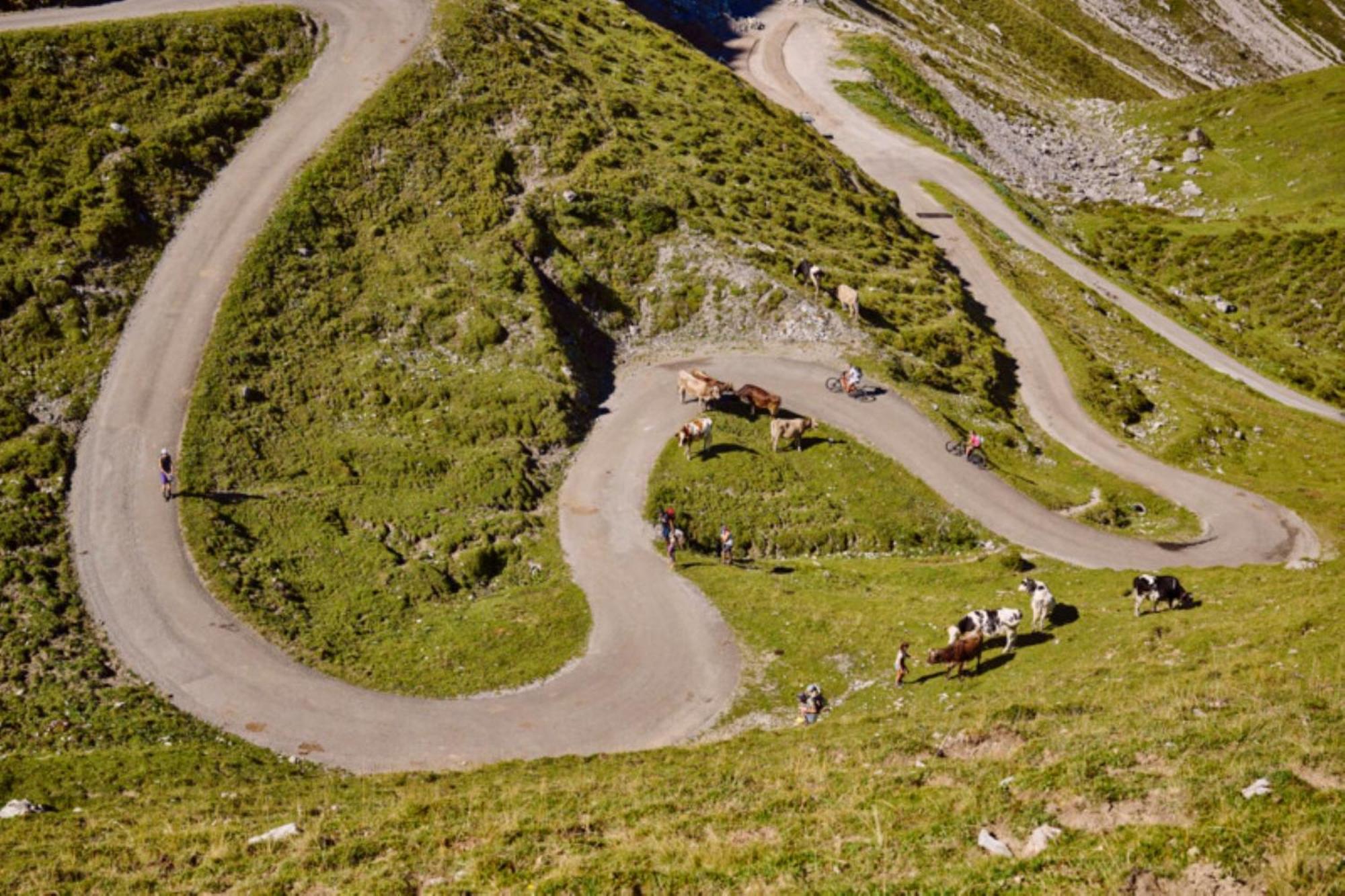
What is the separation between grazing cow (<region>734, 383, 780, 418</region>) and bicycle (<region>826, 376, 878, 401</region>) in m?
5.52

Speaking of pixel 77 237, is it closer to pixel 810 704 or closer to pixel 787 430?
pixel 787 430

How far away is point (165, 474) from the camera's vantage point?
150 feet

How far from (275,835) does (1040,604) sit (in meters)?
32.0

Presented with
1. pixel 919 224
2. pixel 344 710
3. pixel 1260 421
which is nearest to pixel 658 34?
pixel 919 224

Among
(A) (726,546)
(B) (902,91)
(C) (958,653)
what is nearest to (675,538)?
(A) (726,546)

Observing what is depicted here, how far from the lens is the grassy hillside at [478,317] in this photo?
1772 inches

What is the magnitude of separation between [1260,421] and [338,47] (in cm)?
8378

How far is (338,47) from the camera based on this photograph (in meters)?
76.2

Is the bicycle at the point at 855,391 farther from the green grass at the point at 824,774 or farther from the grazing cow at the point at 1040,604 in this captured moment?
the grazing cow at the point at 1040,604

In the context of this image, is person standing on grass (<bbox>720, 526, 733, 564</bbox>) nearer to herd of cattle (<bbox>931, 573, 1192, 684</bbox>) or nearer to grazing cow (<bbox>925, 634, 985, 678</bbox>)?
herd of cattle (<bbox>931, 573, 1192, 684</bbox>)

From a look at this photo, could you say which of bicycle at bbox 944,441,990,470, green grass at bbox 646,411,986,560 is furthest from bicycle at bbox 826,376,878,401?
green grass at bbox 646,411,986,560

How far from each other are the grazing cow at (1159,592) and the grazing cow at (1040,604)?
3682 millimetres

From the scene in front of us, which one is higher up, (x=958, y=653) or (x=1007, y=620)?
(x=1007, y=620)

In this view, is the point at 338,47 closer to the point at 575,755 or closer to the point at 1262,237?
the point at 575,755
